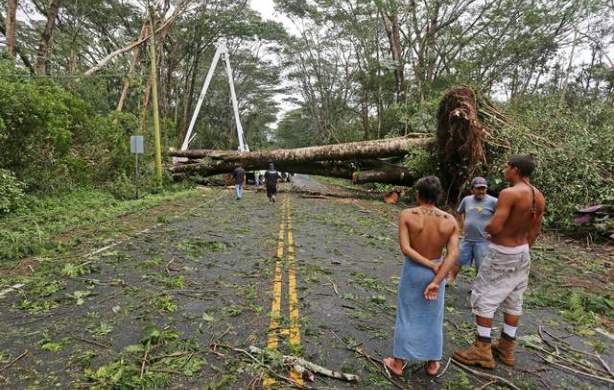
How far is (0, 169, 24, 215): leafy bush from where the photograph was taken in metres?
9.21

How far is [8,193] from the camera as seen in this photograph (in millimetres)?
9633

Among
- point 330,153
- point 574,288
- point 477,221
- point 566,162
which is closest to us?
point 477,221

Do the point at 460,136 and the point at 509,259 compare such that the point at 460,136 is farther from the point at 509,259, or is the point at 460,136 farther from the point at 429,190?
the point at 429,190

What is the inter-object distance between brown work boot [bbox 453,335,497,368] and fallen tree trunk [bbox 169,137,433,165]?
12.0 meters

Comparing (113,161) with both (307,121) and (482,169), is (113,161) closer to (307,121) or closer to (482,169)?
(482,169)

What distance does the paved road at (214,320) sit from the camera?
3.27 metres

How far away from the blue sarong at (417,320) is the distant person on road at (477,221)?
246 centimetres

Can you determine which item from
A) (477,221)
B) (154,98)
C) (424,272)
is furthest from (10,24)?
(424,272)

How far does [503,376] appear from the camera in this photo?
3.46 m

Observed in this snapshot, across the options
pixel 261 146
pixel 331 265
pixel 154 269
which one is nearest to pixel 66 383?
pixel 154 269

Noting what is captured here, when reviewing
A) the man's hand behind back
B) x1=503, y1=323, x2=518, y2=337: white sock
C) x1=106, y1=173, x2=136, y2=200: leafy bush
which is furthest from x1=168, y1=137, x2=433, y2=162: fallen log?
the man's hand behind back

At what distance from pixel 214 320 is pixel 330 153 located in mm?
14678

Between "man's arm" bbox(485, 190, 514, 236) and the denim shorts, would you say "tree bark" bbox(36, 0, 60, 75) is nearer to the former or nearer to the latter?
the denim shorts

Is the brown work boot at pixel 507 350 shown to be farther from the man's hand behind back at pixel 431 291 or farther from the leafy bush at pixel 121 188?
the leafy bush at pixel 121 188
